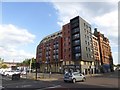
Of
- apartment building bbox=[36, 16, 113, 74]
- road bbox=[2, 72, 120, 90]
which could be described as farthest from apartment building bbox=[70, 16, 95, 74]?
road bbox=[2, 72, 120, 90]

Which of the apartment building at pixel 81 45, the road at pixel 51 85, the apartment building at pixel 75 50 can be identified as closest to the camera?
the road at pixel 51 85

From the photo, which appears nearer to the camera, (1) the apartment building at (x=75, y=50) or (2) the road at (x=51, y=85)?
(2) the road at (x=51, y=85)

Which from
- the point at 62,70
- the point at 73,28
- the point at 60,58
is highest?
the point at 73,28

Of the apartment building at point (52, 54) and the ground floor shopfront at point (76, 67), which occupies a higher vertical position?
the apartment building at point (52, 54)

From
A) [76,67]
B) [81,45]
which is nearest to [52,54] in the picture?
[76,67]

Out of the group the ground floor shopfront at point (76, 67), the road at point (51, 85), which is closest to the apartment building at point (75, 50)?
the ground floor shopfront at point (76, 67)

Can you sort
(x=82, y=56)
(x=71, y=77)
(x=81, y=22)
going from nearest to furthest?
1. (x=71, y=77)
2. (x=82, y=56)
3. (x=81, y=22)

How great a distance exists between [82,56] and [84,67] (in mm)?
4644

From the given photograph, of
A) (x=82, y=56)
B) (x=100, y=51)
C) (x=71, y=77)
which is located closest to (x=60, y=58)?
(x=82, y=56)

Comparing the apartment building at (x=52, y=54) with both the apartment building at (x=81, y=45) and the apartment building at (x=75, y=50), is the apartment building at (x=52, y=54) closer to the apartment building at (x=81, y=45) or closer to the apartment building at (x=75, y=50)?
the apartment building at (x=75, y=50)

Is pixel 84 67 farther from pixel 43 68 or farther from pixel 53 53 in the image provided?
pixel 43 68

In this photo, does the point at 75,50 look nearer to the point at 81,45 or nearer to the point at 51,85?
the point at 81,45

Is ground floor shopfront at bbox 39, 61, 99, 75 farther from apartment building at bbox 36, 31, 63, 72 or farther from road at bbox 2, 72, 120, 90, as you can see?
road at bbox 2, 72, 120, 90

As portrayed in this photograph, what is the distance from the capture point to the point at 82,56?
6306 centimetres
